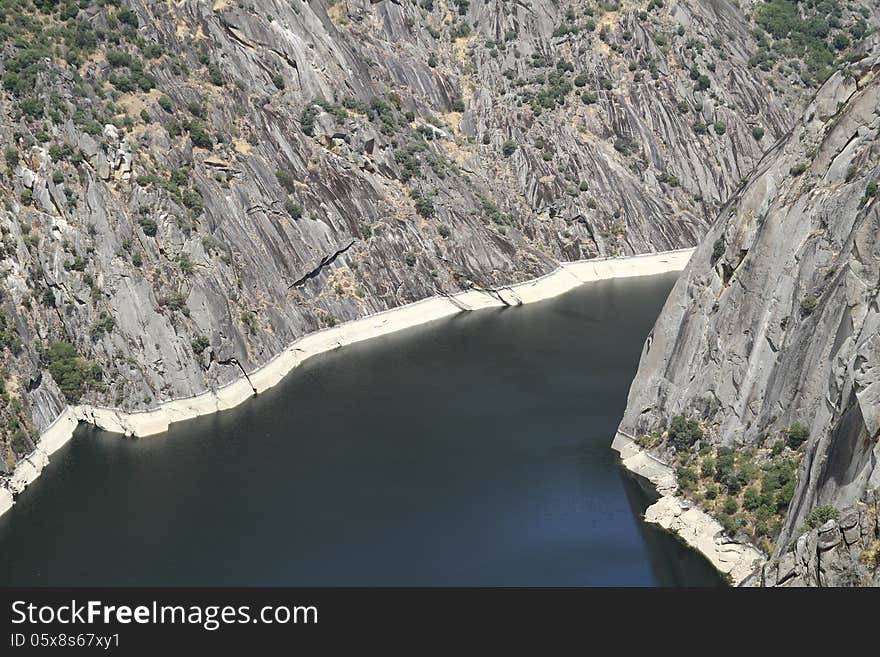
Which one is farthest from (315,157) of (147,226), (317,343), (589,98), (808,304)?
(808,304)

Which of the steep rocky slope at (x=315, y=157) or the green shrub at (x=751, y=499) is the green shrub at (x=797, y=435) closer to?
the green shrub at (x=751, y=499)

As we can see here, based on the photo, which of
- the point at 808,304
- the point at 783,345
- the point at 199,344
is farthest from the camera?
the point at 199,344

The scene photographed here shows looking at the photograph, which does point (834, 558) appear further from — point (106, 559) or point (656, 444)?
point (106, 559)

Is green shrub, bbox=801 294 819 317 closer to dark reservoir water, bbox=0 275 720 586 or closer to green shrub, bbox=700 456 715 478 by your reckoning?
green shrub, bbox=700 456 715 478

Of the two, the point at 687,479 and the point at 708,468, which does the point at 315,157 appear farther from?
the point at 708,468

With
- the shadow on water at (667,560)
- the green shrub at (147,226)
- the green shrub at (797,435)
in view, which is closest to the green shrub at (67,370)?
the green shrub at (147,226)

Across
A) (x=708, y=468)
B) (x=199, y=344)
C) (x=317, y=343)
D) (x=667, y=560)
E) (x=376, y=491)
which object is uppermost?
(x=317, y=343)
